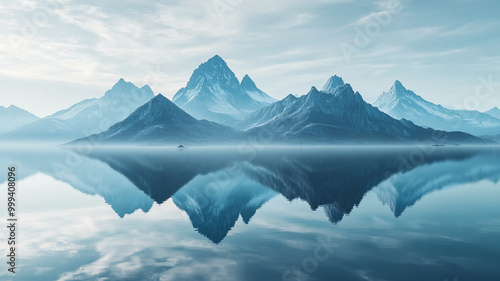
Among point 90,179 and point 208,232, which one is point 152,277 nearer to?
point 208,232

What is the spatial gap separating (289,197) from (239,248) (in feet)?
109

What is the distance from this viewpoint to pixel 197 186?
80.0 m

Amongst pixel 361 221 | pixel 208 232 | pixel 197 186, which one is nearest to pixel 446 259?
pixel 361 221

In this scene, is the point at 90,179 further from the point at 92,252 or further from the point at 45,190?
the point at 92,252

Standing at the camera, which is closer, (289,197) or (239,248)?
(239,248)

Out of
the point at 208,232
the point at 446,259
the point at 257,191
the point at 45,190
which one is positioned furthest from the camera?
the point at 45,190

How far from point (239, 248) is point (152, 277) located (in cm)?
992

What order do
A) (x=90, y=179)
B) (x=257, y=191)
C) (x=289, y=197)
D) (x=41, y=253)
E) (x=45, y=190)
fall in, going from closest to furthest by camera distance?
(x=41, y=253) → (x=289, y=197) → (x=257, y=191) → (x=45, y=190) → (x=90, y=179)

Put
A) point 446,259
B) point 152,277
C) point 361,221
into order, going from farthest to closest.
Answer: point 361,221 → point 446,259 → point 152,277

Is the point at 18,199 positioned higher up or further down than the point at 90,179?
further down

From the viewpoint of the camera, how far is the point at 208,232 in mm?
41969

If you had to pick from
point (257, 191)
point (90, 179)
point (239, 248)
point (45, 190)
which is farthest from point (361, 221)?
point (90, 179)

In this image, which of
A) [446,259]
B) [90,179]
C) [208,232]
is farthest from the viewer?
[90,179]

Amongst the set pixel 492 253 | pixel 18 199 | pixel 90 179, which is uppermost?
pixel 90 179
